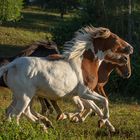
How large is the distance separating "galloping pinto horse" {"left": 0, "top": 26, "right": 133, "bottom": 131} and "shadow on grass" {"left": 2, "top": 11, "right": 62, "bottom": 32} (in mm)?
31971

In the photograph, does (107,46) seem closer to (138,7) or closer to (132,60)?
(132,60)

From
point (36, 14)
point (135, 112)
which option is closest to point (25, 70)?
point (135, 112)

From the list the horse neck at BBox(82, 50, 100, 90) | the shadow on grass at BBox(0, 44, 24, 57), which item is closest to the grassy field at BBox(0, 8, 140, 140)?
the shadow on grass at BBox(0, 44, 24, 57)

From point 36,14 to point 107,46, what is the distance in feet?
134

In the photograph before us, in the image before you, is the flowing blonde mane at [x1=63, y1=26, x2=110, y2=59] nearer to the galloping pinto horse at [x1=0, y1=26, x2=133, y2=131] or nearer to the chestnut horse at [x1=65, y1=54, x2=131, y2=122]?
the galloping pinto horse at [x1=0, y1=26, x2=133, y2=131]

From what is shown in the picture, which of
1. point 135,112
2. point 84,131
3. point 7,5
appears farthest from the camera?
point 7,5

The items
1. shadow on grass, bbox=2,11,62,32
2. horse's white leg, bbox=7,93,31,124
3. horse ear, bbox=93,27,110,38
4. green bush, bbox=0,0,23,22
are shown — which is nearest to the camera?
horse's white leg, bbox=7,93,31,124

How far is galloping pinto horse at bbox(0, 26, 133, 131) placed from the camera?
1091 cm

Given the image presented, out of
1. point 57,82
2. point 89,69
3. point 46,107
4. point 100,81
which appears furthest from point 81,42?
point 46,107

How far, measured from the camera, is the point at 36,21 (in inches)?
1908

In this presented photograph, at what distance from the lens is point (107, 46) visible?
40.8 feet

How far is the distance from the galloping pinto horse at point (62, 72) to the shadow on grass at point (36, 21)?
105 feet

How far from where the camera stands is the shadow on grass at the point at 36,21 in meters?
45.2

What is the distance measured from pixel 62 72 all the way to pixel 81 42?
1080 millimetres
